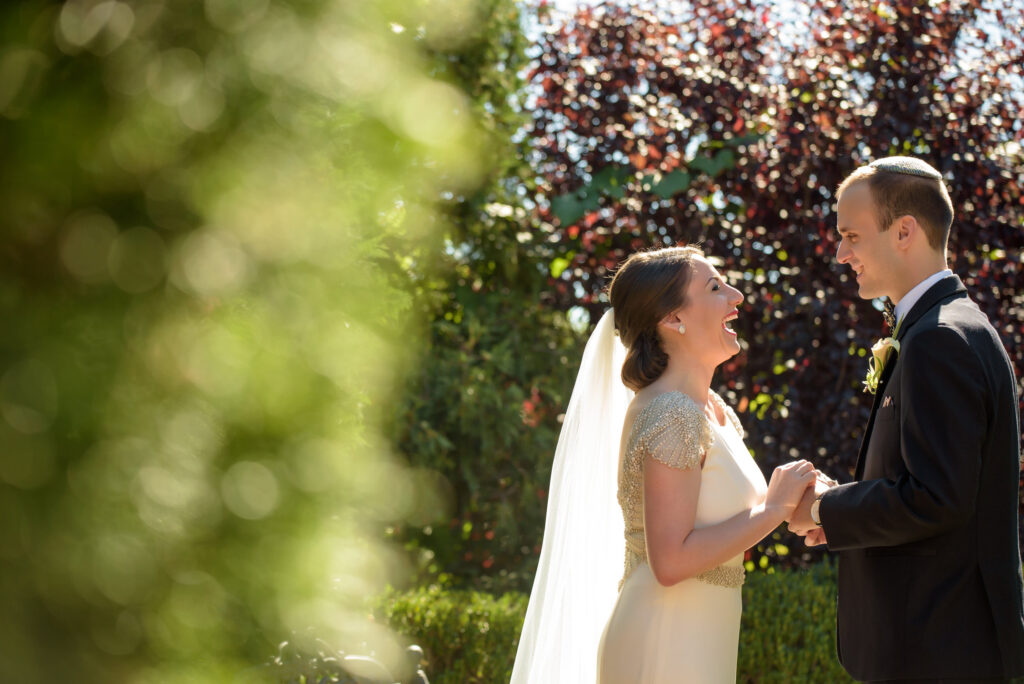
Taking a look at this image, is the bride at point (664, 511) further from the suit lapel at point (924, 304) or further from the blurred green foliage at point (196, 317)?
→ the blurred green foliage at point (196, 317)

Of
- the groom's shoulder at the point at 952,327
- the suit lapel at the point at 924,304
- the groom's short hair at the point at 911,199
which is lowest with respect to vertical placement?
the groom's shoulder at the point at 952,327

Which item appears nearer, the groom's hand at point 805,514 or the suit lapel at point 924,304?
the suit lapel at point 924,304

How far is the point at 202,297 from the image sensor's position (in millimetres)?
606

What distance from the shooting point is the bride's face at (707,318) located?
10.7 feet

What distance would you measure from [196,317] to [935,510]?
8.18 feet

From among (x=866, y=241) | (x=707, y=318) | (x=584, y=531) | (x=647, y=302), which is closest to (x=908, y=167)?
(x=866, y=241)

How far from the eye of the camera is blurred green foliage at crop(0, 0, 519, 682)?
1.82 ft

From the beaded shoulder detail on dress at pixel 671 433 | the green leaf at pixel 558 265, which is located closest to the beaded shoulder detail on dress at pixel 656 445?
the beaded shoulder detail on dress at pixel 671 433

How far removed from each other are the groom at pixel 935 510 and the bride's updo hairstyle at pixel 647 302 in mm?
705

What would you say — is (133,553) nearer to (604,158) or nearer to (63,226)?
(63,226)

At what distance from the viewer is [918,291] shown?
2.99m

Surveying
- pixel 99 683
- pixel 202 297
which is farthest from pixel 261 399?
pixel 99 683

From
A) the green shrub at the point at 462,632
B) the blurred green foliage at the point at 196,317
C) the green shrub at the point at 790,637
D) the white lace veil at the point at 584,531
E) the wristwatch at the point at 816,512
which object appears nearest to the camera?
the blurred green foliage at the point at 196,317

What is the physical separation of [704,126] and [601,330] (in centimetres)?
342
